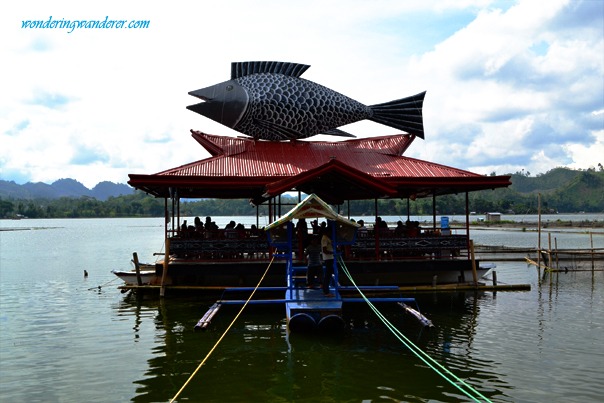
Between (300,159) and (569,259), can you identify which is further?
(569,259)

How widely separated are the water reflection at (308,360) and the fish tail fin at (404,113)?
367 inches

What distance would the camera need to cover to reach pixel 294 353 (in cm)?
1118

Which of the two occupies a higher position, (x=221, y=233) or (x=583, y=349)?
(x=221, y=233)

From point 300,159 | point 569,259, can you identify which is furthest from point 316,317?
point 569,259

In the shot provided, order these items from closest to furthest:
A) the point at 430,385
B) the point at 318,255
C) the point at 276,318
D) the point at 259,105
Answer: the point at 430,385 < the point at 318,255 < the point at 276,318 < the point at 259,105

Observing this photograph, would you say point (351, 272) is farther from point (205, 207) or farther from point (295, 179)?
point (205, 207)

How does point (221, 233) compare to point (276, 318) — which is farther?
point (221, 233)

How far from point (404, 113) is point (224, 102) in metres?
7.69

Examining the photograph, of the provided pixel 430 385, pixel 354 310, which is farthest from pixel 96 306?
pixel 430 385

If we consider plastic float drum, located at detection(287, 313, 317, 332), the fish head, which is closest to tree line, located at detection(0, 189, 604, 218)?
the fish head

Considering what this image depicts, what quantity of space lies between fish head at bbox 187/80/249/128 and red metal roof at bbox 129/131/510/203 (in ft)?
4.09

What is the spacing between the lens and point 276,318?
14.8 metres

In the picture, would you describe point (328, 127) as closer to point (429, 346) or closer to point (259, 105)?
point (259, 105)

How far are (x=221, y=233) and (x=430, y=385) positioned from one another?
10118mm
